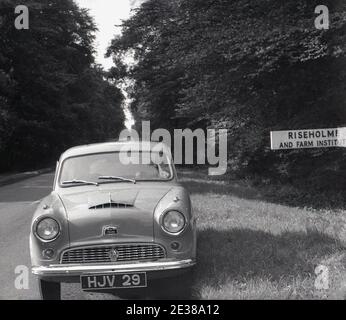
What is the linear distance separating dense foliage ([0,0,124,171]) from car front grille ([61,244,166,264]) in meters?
24.3

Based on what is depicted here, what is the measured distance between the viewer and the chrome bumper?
4.98 meters

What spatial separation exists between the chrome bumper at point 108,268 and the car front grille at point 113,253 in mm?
74

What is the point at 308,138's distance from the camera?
6.76 m

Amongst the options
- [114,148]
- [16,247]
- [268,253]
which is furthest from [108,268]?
A: [16,247]

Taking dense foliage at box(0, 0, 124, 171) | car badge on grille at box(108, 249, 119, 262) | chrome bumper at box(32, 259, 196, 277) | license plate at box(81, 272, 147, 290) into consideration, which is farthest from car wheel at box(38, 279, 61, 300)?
dense foliage at box(0, 0, 124, 171)

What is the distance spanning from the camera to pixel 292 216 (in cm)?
996

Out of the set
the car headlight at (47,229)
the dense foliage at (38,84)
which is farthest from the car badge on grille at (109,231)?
the dense foliage at (38,84)

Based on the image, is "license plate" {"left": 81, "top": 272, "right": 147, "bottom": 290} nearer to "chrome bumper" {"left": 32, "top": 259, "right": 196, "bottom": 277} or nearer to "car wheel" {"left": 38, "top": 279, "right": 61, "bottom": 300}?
"chrome bumper" {"left": 32, "top": 259, "right": 196, "bottom": 277}

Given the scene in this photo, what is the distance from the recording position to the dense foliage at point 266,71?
38.7 feet

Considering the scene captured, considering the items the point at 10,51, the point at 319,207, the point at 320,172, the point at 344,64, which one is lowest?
the point at 319,207

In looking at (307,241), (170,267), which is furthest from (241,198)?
(170,267)

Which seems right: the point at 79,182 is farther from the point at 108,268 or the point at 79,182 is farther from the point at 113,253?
the point at 108,268
